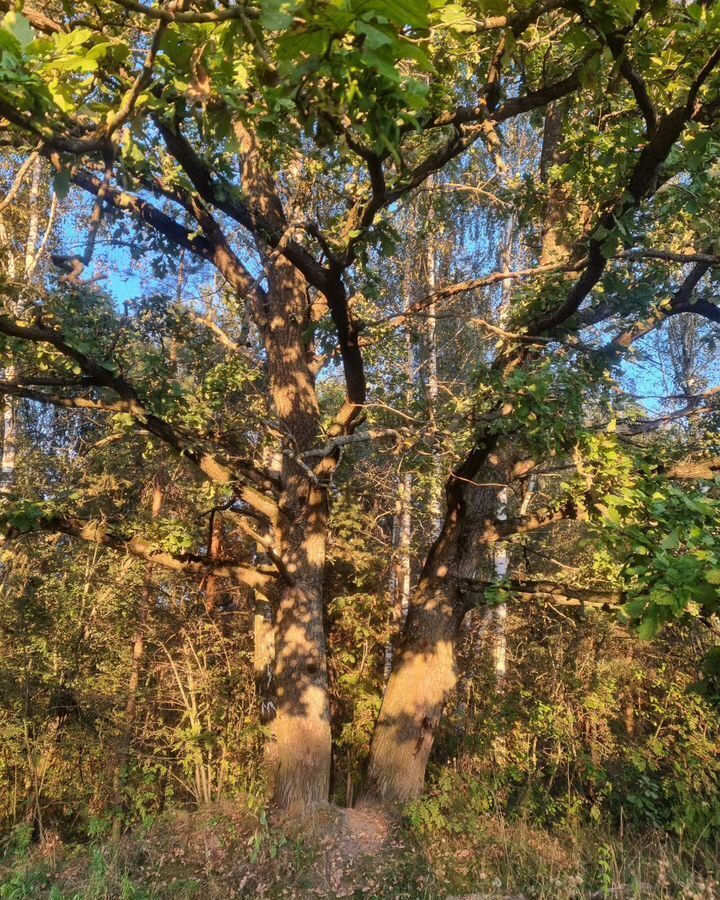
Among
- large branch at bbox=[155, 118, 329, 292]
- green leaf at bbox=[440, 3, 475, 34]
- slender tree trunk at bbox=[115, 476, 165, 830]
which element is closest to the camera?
green leaf at bbox=[440, 3, 475, 34]

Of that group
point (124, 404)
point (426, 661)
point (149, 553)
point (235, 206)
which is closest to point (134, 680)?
point (149, 553)

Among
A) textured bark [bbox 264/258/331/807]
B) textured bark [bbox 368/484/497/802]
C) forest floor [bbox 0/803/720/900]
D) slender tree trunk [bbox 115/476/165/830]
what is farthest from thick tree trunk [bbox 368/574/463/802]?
slender tree trunk [bbox 115/476/165/830]

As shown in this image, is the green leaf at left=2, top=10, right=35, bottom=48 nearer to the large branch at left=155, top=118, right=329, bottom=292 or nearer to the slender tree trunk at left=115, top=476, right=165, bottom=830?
the large branch at left=155, top=118, right=329, bottom=292

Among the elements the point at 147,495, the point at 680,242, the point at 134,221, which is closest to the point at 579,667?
the point at 680,242

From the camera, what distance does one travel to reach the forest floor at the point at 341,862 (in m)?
4.45

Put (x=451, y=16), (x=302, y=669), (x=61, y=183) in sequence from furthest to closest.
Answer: (x=302, y=669) → (x=451, y=16) → (x=61, y=183)

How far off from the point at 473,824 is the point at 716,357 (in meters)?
12.5

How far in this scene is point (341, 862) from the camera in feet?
16.5

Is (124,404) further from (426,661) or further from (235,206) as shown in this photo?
(426,661)

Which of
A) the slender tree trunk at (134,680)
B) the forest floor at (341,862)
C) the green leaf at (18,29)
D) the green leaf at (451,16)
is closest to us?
the green leaf at (18,29)

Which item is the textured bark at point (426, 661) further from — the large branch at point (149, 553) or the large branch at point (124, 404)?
the large branch at point (124, 404)

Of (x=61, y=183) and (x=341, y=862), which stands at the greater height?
(x=61, y=183)

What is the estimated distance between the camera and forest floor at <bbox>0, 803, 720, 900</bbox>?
14.6 ft

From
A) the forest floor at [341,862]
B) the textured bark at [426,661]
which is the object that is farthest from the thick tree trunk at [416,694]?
the forest floor at [341,862]
